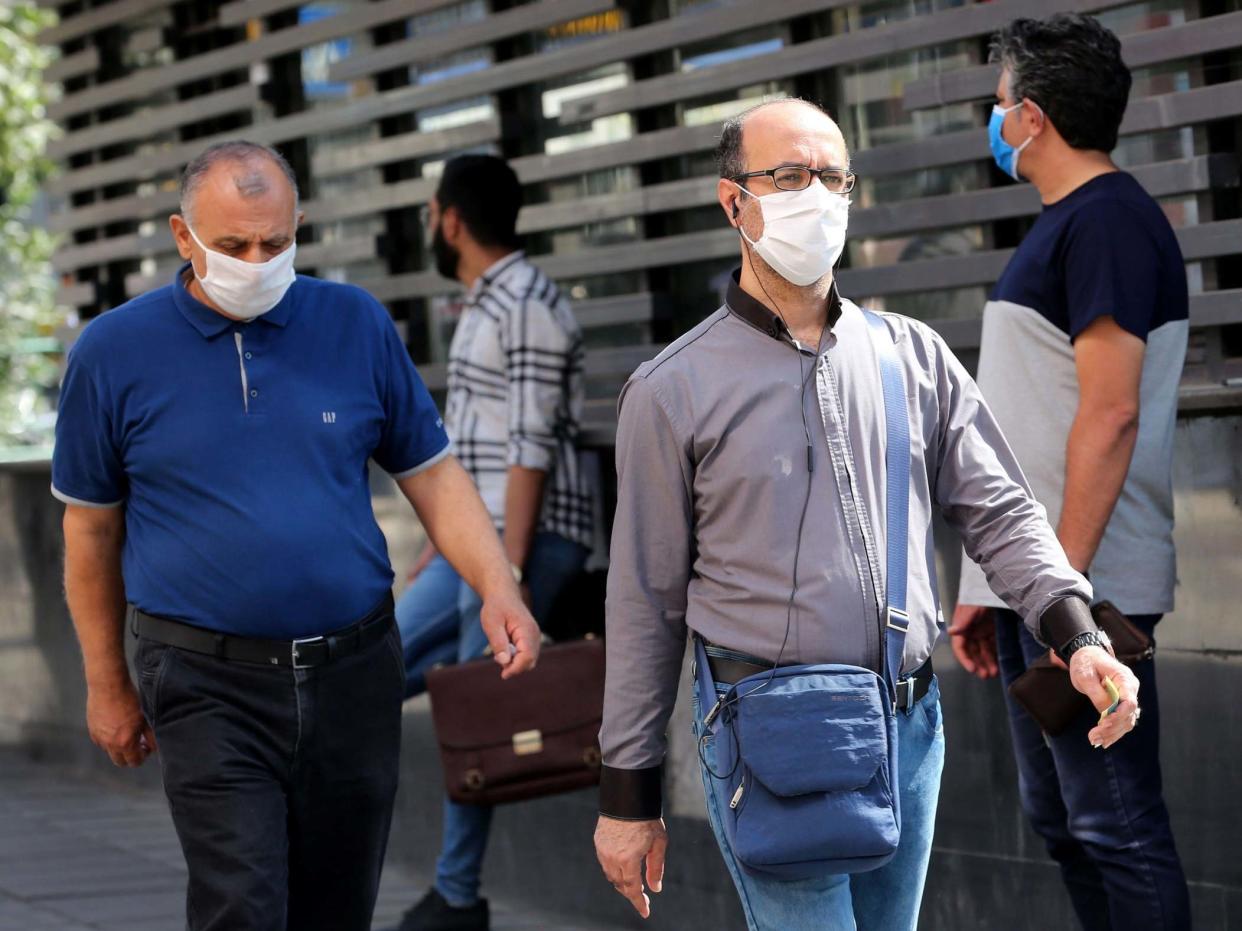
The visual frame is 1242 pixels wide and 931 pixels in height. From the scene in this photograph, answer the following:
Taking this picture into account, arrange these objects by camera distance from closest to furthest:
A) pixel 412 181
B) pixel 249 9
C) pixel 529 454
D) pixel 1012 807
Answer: pixel 1012 807 → pixel 529 454 → pixel 412 181 → pixel 249 9

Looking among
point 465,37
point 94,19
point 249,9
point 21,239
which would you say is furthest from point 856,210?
point 21,239

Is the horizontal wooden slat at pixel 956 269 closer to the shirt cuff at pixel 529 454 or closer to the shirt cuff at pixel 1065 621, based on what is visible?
the shirt cuff at pixel 529 454

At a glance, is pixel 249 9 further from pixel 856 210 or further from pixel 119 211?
pixel 856 210

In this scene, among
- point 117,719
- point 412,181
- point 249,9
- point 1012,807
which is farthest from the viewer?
point 249,9

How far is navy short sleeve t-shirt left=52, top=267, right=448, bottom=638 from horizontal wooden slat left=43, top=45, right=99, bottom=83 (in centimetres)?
562

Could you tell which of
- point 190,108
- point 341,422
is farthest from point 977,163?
point 190,108

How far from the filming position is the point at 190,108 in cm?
894

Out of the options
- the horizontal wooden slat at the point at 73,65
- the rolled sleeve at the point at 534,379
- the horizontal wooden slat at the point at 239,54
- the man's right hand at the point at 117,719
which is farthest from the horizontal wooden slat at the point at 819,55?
Result: the horizontal wooden slat at the point at 73,65

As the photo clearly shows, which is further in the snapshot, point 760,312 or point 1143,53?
point 1143,53

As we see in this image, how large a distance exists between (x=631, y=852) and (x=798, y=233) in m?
1.02

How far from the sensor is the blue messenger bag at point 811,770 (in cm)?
320

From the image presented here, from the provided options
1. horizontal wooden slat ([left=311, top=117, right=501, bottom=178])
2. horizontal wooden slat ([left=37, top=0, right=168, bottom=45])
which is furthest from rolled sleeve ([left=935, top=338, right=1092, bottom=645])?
horizontal wooden slat ([left=37, top=0, right=168, bottom=45])

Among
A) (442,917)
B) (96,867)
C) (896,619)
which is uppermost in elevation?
(896,619)

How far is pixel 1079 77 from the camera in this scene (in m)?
4.38
